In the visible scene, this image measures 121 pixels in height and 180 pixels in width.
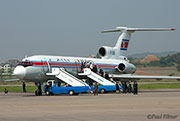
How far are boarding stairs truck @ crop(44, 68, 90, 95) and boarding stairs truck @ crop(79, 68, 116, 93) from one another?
2.71 m

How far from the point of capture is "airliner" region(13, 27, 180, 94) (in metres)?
37.0

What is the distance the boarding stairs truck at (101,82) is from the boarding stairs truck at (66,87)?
271cm

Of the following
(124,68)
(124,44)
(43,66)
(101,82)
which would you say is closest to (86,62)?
(101,82)

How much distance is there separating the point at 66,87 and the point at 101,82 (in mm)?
6162

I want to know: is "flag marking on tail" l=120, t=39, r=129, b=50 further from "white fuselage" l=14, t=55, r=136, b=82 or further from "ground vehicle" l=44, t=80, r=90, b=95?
"ground vehicle" l=44, t=80, r=90, b=95

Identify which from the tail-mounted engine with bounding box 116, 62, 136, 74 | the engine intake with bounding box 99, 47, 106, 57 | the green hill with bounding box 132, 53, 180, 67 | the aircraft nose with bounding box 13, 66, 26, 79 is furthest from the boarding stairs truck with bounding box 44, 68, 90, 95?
the green hill with bounding box 132, 53, 180, 67

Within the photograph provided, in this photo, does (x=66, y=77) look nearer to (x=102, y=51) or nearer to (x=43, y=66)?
(x=43, y=66)

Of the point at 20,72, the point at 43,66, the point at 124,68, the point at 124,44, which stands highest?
the point at 124,44

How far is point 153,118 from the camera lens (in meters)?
15.5

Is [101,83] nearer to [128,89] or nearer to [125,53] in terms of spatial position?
[128,89]

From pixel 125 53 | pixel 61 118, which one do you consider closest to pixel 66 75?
pixel 125 53

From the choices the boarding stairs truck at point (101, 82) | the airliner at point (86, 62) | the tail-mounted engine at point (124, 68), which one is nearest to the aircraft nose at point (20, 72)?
the airliner at point (86, 62)

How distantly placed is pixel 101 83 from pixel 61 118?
24780 mm

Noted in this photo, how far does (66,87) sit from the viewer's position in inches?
1398
